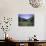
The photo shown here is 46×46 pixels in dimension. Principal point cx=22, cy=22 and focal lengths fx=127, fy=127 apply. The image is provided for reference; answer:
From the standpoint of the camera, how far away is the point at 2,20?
579 centimetres

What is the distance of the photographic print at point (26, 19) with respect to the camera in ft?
19.1

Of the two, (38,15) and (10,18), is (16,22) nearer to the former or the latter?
(10,18)

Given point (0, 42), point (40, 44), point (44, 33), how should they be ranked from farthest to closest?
point (44, 33) < point (0, 42) < point (40, 44)

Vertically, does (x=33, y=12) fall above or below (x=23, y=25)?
above

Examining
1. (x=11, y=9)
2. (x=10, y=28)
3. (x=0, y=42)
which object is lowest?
(x=0, y=42)

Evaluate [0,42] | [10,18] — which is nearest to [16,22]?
[10,18]

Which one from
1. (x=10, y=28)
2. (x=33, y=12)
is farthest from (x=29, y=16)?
(x=10, y=28)

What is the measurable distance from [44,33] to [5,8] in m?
2.10

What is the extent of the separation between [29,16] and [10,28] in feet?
3.37

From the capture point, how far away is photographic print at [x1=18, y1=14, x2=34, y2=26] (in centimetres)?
582

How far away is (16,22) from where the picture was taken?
19.0ft

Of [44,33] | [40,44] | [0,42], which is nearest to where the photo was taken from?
[40,44]

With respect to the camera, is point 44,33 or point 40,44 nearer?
point 40,44

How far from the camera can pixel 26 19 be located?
19.1 feet
